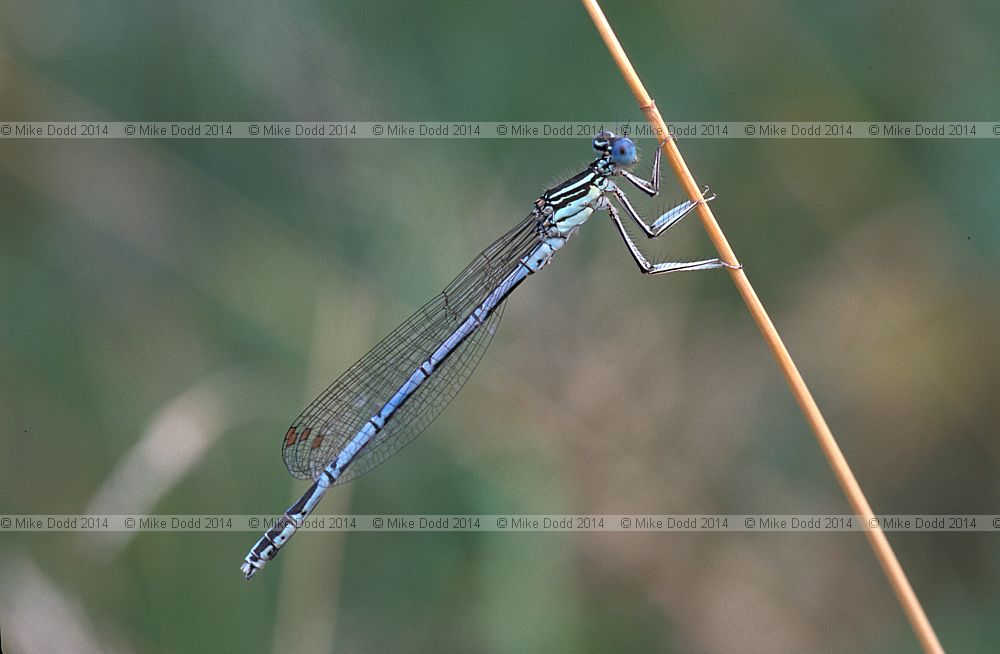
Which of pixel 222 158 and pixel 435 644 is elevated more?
pixel 222 158

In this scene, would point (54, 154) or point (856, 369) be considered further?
point (54, 154)

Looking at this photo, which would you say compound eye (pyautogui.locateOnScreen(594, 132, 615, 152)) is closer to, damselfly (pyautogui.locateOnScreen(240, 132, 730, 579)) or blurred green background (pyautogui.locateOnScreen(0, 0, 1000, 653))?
damselfly (pyautogui.locateOnScreen(240, 132, 730, 579))

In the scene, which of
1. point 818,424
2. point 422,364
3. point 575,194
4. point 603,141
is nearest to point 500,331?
point 422,364

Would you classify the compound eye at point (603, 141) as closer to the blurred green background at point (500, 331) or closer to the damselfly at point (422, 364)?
the damselfly at point (422, 364)

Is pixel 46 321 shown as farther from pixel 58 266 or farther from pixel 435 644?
pixel 435 644

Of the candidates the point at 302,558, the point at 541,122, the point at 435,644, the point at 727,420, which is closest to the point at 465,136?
the point at 541,122

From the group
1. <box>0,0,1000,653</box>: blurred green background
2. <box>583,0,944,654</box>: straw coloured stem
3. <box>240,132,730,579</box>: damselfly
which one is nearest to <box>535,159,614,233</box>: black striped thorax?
<box>240,132,730,579</box>: damselfly

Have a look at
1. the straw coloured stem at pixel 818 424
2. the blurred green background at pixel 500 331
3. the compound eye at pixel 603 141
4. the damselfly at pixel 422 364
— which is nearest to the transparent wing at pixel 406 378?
the damselfly at pixel 422 364

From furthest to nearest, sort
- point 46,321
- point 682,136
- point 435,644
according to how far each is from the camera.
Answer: point 46,321, point 682,136, point 435,644
